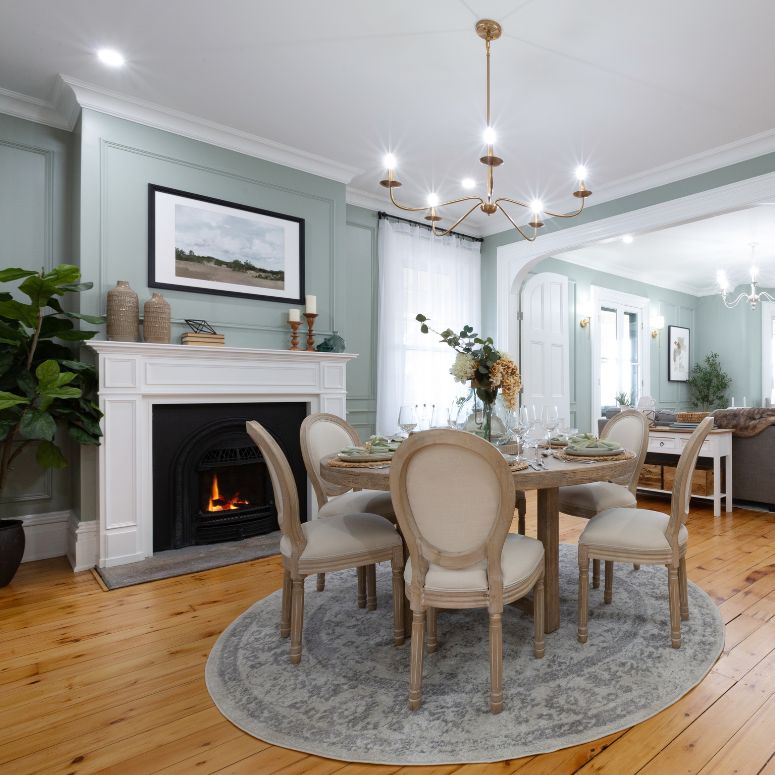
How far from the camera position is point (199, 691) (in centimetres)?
187

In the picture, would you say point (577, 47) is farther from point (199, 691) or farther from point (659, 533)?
point (199, 691)

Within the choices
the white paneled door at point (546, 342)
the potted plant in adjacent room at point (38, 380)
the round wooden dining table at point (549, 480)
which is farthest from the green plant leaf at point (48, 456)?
the white paneled door at point (546, 342)

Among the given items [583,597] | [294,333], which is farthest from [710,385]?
[583,597]

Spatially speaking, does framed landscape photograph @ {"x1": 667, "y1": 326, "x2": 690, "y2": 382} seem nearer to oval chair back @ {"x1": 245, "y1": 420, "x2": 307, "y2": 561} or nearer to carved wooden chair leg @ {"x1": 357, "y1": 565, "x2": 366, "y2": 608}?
carved wooden chair leg @ {"x1": 357, "y1": 565, "x2": 366, "y2": 608}

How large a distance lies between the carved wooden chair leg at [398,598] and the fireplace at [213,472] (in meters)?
1.85

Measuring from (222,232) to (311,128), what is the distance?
94 centimetres

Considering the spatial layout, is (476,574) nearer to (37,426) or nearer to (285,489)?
(285,489)

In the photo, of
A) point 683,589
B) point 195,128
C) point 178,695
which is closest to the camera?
point 178,695

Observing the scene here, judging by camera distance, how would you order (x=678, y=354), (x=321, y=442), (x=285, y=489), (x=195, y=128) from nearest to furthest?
(x=285, y=489) → (x=321, y=442) → (x=195, y=128) → (x=678, y=354)

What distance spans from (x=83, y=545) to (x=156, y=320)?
1.41m

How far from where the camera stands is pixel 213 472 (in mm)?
3676

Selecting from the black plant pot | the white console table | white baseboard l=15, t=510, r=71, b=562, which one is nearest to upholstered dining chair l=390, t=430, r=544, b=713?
the black plant pot

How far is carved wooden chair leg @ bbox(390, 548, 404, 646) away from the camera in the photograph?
2150 mm

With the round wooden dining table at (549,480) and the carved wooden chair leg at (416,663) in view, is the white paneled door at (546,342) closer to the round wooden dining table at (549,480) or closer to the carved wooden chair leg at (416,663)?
the round wooden dining table at (549,480)
